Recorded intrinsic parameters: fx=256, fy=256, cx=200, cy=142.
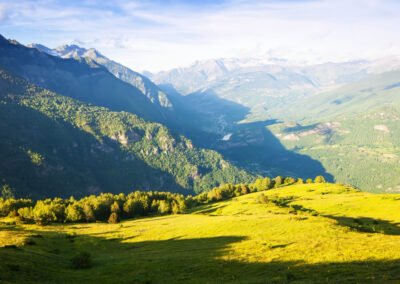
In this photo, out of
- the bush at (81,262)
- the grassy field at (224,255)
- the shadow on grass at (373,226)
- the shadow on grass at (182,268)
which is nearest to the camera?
the shadow on grass at (182,268)

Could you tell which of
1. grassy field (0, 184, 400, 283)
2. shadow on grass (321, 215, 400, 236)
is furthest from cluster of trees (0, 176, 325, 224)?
shadow on grass (321, 215, 400, 236)

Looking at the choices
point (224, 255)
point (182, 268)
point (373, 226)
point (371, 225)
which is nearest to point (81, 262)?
point (182, 268)

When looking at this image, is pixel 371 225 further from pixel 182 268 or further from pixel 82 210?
pixel 82 210

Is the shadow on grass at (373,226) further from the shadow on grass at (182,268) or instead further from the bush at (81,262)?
the bush at (81,262)

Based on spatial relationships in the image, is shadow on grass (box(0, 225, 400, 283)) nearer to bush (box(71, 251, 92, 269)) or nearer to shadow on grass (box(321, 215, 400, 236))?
bush (box(71, 251, 92, 269))

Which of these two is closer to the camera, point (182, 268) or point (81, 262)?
point (182, 268)

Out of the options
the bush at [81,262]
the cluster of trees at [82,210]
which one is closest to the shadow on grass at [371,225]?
the bush at [81,262]

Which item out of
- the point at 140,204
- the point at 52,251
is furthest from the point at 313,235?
the point at 140,204

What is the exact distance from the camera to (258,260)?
36625 millimetres

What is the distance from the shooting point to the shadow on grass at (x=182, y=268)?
29062 mm

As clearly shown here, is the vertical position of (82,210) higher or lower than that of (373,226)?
lower

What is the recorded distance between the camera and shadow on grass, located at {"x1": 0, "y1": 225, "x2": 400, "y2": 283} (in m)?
29.1

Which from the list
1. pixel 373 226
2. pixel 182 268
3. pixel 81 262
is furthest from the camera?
pixel 373 226

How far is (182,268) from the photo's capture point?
36531 mm
